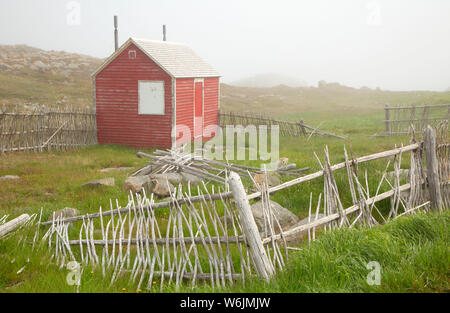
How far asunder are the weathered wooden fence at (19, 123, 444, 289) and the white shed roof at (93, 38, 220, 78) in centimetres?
1090

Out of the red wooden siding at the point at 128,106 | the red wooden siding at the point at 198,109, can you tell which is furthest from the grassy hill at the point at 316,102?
the red wooden siding at the point at 128,106

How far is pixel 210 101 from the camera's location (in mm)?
21734

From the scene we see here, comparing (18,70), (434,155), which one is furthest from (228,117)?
(18,70)

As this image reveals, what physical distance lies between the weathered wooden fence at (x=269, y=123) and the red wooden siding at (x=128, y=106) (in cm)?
463

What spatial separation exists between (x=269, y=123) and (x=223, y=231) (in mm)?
15778

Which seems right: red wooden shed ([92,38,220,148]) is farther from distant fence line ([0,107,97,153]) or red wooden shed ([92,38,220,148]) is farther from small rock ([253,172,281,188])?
small rock ([253,172,281,188])

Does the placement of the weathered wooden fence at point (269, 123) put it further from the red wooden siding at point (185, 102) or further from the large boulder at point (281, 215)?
the large boulder at point (281, 215)

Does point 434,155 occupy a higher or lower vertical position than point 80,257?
higher

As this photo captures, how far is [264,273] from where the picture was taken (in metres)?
4.62

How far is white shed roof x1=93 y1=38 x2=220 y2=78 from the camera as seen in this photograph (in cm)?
1780

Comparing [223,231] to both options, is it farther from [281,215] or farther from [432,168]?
[432,168]
